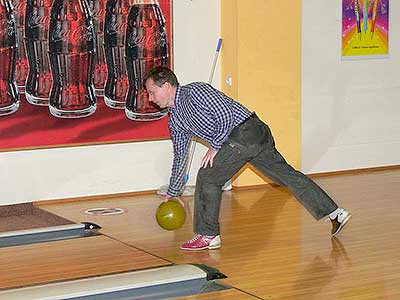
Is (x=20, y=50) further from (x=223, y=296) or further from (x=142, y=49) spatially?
(x=223, y=296)

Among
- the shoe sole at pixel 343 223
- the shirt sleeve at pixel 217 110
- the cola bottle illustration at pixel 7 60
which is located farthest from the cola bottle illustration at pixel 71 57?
the shoe sole at pixel 343 223

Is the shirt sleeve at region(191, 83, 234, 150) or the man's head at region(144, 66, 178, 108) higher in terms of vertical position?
the man's head at region(144, 66, 178, 108)

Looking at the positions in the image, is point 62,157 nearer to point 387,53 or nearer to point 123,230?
point 123,230

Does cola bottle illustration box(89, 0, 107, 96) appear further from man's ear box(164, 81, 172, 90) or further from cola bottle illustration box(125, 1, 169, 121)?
man's ear box(164, 81, 172, 90)

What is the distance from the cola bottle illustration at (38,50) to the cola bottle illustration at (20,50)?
0.03 meters

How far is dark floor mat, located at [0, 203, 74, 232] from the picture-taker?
7293 mm

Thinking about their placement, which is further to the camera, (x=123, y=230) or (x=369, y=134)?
(x=369, y=134)

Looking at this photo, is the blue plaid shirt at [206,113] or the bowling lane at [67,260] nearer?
the bowling lane at [67,260]

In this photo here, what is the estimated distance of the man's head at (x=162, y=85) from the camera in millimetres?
6105

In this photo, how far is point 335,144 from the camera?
929 centimetres

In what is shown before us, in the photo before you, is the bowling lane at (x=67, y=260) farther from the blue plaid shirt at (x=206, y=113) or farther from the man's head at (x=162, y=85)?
the man's head at (x=162, y=85)

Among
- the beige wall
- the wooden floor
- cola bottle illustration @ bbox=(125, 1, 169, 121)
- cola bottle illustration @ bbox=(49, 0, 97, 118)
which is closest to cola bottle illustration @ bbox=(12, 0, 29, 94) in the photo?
cola bottle illustration @ bbox=(49, 0, 97, 118)

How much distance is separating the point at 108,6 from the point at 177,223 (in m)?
2.48

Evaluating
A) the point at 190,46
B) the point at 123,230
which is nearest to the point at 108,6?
the point at 190,46
